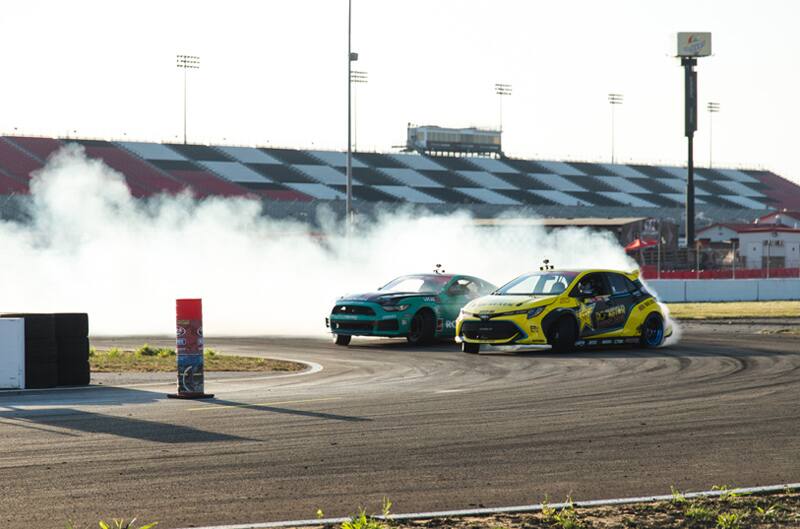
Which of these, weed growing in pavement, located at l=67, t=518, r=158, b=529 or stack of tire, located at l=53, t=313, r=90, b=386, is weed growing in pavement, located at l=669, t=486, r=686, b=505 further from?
stack of tire, located at l=53, t=313, r=90, b=386

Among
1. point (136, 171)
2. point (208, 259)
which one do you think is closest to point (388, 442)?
point (208, 259)

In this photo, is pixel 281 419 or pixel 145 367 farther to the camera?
Answer: pixel 145 367

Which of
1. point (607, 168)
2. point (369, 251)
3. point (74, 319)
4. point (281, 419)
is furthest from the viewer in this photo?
point (607, 168)

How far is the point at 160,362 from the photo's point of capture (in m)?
18.7

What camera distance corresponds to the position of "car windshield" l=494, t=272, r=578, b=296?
2055 cm

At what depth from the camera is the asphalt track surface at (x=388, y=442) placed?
766cm

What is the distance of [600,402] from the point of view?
1281 cm

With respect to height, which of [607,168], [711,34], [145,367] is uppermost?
[711,34]

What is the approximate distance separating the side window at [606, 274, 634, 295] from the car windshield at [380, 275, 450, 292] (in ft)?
11.0

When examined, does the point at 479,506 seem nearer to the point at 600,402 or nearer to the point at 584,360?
the point at 600,402

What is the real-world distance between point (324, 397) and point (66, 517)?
6624mm

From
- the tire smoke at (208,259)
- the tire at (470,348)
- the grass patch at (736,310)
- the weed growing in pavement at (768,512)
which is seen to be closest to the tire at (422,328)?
the tire at (470,348)

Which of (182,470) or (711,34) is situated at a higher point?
(711,34)

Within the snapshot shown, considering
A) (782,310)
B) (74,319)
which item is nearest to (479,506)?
(74,319)
